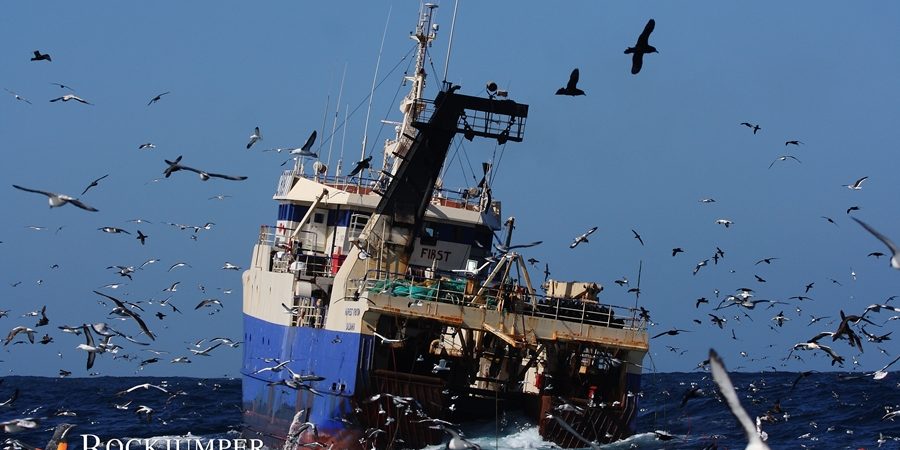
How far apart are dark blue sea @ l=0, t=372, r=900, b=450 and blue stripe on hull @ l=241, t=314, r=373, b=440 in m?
2.44

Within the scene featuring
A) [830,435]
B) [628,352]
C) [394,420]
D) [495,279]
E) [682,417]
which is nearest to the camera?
[394,420]

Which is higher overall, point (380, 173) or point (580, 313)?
point (380, 173)

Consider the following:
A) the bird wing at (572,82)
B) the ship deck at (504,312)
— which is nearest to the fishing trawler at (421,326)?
the ship deck at (504,312)

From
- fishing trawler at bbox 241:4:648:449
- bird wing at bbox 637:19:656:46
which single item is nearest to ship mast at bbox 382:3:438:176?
fishing trawler at bbox 241:4:648:449

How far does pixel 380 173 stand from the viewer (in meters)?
43.7

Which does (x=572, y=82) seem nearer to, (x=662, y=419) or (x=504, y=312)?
(x=504, y=312)

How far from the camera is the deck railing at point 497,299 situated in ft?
116

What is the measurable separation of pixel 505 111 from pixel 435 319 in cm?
667

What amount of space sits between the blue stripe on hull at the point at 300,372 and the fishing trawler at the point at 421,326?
0.21ft

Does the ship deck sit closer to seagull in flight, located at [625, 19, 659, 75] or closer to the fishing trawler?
the fishing trawler

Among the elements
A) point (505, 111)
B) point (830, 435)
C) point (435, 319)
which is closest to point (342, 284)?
point (435, 319)

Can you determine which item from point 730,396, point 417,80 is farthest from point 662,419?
point 730,396

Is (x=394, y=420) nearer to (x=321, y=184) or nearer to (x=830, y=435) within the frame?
(x=321, y=184)

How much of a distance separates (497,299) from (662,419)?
18.8m
